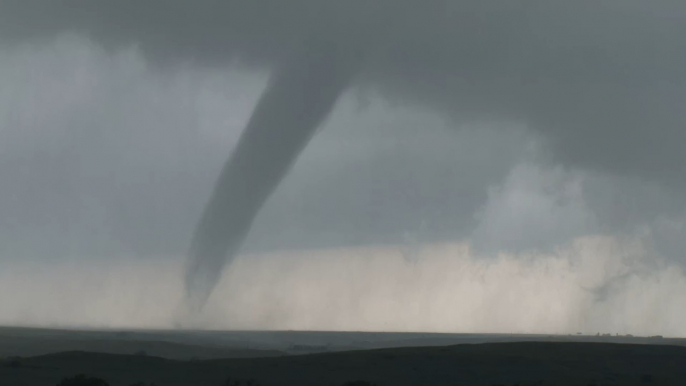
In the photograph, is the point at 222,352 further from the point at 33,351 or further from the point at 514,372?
the point at 514,372

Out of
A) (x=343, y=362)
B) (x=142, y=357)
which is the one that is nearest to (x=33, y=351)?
(x=142, y=357)

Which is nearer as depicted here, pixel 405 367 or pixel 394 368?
pixel 394 368

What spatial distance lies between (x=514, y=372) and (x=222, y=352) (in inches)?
1741

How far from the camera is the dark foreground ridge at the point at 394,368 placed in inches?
2080

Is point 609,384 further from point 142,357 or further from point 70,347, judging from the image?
point 70,347

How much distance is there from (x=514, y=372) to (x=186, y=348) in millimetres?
48947

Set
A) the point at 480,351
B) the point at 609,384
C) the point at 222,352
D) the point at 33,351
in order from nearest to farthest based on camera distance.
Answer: the point at 609,384 < the point at 480,351 < the point at 33,351 < the point at 222,352

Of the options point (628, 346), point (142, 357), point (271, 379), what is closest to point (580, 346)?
point (628, 346)

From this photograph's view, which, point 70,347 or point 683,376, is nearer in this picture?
point 683,376

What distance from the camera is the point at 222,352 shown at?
309ft

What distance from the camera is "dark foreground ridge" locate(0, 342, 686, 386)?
52844mm

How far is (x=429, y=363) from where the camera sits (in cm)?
5984

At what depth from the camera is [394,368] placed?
191ft

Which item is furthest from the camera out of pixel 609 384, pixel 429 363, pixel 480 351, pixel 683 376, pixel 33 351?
pixel 33 351
